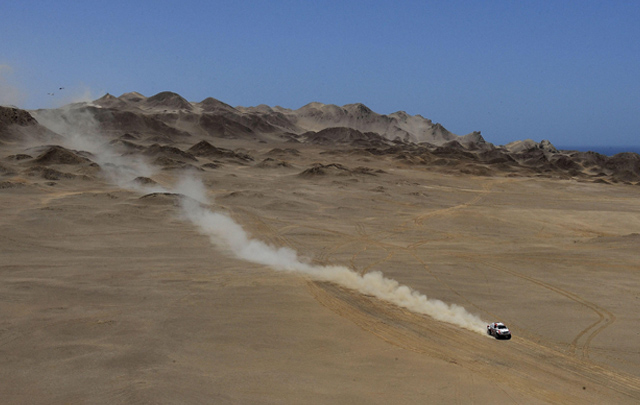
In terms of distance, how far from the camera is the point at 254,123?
13950 centimetres

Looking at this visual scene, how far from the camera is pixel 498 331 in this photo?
15.1m

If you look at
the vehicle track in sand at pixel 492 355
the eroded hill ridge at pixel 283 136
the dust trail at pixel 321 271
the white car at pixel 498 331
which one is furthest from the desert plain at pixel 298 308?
the eroded hill ridge at pixel 283 136

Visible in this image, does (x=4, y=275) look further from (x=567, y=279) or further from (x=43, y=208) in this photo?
(x=567, y=279)

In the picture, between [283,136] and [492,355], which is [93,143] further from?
[492,355]

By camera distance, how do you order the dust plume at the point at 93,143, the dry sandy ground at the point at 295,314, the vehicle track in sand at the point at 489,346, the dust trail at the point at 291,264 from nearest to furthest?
the dry sandy ground at the point at 295,314 < the vehicle track in sand at the point at 489,346 < the dust trail at the point at 291,264 < the dust plume at the point at 93,143

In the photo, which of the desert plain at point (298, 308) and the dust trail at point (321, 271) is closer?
the desert plain at point (298, 308)

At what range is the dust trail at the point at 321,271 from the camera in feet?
56.0

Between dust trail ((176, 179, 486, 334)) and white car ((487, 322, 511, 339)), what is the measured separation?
15.7 inches

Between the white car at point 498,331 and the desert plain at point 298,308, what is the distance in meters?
0.19

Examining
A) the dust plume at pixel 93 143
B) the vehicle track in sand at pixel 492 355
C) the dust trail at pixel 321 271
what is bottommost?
the vehicle track in sand at pixel 492 355

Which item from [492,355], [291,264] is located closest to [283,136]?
[291,264]

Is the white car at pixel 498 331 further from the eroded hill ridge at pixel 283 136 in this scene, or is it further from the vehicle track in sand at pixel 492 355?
the eroded hill ridge at pixel 283 136

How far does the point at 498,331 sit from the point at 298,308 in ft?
19.6

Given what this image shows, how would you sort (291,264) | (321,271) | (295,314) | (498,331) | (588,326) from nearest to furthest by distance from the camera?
(498,331) → (295,314) → (588,326) → (321,271) → (291,264)
